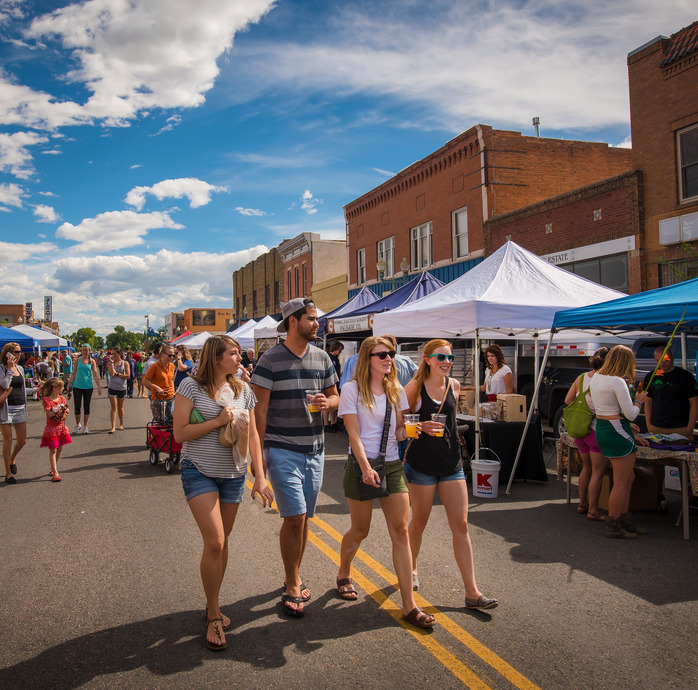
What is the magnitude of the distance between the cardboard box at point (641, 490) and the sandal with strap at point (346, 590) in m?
3.66

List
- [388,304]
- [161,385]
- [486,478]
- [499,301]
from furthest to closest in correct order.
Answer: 1. [388,304]
2. [161,385]
3. [499,301]
4. [486,478]

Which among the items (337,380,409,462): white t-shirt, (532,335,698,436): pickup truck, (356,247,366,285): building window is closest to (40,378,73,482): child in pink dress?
(337,380,409,462): white t-shirt

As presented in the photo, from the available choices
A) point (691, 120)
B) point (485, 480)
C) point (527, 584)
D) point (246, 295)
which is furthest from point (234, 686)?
point (246, 295)

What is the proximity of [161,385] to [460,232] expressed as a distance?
50.4 feet

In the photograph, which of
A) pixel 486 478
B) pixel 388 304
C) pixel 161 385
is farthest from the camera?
pixel 388 304

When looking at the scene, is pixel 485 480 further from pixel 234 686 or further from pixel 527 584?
pixel 234 686

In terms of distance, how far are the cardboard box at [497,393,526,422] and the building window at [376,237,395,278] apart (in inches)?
751

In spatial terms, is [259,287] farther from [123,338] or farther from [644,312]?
[123,338]

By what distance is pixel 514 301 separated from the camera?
8289 mm

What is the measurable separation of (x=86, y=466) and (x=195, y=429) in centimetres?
676

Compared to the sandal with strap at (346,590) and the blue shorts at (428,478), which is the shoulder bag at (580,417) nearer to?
the blue shorts at (428,478)

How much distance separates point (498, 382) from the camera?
9273 millimetres

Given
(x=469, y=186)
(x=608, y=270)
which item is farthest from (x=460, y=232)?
(x=608, y=270)

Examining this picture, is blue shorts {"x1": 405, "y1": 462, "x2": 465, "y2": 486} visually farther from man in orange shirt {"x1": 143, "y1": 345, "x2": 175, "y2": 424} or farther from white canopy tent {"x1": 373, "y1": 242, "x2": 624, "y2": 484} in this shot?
man in orange shirt {"x1": 143, "y1": 345, "x2": 175, "y2": 424}
